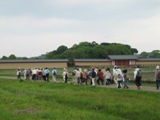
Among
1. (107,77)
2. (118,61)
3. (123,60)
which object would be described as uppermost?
(123,60)

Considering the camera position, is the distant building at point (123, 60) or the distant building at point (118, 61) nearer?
the distant building at point (118, 61)

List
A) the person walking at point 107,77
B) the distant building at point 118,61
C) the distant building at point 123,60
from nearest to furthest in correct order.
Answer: the person walking at point 107,77, the distant building at point 118,61, the distant building at point 123,60

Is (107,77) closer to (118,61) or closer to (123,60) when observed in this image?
(118,61)

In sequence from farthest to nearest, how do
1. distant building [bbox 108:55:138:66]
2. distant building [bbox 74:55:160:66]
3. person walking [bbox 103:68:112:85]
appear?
distant building [bbox 108:55:138:66], distant building [bbox 74:55:160:66], person walking [bbox 103:68:112:85]

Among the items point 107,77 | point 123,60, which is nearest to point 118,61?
point 123,60

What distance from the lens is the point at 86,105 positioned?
526 inches

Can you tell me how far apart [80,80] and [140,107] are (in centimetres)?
1739

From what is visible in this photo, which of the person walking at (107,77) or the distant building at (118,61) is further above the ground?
the distant building at (118,61)

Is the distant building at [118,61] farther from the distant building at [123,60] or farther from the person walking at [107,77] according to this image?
the person walking at [107,77]

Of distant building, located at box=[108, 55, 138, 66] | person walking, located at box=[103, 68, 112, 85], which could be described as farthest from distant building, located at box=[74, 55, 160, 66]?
person walking, located at box=[103, 68, 112, 85]

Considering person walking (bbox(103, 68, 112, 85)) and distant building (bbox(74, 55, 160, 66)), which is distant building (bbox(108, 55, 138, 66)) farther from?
person walking (bbox(103, 68, 112, 85))

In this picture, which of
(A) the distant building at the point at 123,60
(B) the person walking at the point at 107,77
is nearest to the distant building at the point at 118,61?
(A) the distant building at the point at 123,60

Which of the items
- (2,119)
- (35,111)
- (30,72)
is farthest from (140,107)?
(30,72)

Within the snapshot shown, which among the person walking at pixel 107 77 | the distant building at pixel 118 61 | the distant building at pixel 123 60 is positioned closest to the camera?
the person walking at pixel 107 77
